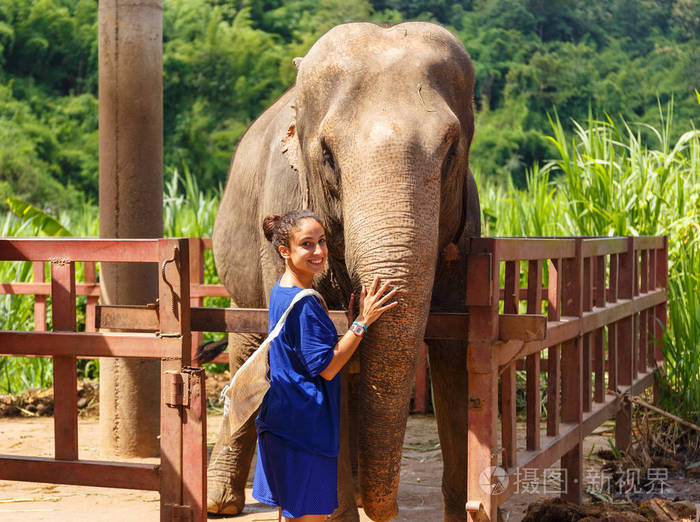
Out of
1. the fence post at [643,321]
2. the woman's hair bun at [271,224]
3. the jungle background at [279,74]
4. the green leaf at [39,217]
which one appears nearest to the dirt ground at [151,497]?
the fence post at [643,321]

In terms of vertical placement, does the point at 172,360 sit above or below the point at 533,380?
above

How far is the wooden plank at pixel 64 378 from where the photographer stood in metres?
3.61

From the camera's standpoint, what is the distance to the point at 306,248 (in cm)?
306

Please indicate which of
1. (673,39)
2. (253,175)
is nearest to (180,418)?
(253,175)

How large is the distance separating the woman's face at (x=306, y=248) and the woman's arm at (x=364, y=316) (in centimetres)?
19

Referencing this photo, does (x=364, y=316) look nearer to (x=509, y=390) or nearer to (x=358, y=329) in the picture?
(x=358, y=329)

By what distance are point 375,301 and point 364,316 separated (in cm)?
6

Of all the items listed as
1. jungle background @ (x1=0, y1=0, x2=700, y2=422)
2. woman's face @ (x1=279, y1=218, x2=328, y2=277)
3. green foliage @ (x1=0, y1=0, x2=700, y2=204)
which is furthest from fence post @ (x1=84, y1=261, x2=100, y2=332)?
green foliage @ (x1=0, y1=0, x2=700, y2=204)

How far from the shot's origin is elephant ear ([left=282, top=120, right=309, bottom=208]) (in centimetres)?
365

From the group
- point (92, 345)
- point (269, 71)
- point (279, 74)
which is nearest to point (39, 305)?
point (92, 345)

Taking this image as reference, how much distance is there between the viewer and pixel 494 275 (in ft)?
10.9

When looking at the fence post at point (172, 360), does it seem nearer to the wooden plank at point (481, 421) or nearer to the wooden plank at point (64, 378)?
the wooden plank at point (64, 378)

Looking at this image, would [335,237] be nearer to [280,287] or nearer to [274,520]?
[280,287]

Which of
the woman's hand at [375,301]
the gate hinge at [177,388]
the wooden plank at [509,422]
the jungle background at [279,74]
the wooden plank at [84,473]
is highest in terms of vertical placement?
the jungle background at [279,74]
